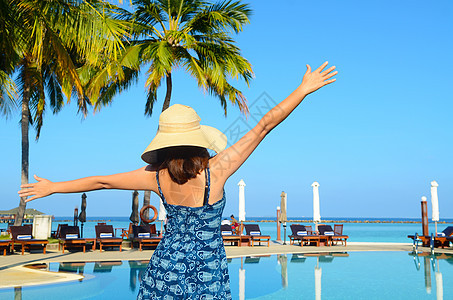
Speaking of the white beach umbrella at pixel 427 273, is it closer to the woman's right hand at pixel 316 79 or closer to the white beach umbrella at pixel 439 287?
the white beach umbrella at pixel 439 287

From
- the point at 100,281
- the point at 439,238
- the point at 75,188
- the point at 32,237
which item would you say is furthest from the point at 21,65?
the point at 75,188

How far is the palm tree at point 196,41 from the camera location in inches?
609

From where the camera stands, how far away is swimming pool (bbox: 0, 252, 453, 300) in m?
8.02

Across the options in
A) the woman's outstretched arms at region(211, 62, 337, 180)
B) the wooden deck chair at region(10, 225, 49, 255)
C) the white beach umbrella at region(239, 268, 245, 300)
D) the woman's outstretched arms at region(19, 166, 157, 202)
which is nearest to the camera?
the woman's outstretched arms at region(211, 62, 337, 180)

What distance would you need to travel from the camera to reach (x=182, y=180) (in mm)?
1911

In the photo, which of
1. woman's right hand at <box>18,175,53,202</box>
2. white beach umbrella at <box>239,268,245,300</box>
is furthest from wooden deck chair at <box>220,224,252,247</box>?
woman's right hand at <box>18,175,53,202</box>

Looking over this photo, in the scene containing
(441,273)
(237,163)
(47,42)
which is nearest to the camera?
(237,163)

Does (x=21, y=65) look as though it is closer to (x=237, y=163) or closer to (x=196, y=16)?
(x=196, y=16)

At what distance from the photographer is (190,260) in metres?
1.88

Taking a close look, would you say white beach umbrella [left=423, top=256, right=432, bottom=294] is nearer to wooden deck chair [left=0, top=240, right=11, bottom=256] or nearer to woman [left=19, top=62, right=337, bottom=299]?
woman [left=19, top=62, right=337, bottom=299]

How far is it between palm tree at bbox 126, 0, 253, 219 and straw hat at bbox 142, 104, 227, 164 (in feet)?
43.0

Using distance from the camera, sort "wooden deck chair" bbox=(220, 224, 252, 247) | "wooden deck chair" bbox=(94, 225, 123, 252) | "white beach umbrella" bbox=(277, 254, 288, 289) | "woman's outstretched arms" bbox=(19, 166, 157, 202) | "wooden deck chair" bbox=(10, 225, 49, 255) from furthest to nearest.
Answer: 1. "wooden deck chair" bbox=(220, 224, 252, 247)
2. "wooden deck chair" bbox=(94, 225, 123, 252)
3. "wooden deck chair" bbox=(10, 225, 49, 255)
4. "white beach umbrella" bbox=(277, 254, 288, 289)
5. "woman's outstretched arms" bbox=(19, 166, 157, 202)

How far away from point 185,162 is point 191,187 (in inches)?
4.4

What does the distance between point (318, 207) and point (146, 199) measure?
26.0 ft
